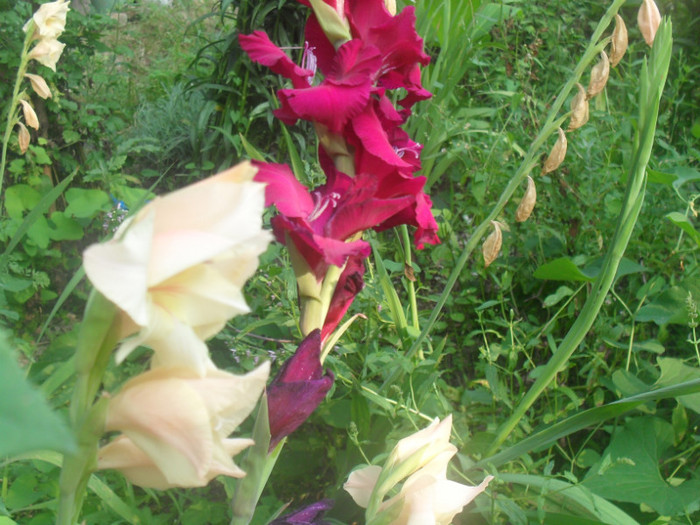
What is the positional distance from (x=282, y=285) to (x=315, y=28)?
75 centimetres

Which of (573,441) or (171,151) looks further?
(171,151)

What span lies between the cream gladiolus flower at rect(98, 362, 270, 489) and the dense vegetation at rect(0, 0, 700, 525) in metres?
0.07

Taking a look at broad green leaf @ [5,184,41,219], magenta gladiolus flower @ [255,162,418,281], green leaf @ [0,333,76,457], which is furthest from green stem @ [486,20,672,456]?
broad green leaf @ [5,184,41,219]

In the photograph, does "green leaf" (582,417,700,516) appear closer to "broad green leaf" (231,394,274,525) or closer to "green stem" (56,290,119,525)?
"broad green leaf" (231,394,274,525)

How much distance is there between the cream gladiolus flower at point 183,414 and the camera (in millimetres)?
344

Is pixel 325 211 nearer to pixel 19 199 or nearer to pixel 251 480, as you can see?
pixel 251 480

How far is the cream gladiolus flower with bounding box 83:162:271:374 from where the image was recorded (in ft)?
0.99

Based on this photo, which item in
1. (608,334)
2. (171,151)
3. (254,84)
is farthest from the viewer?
(171,151)

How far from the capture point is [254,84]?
267 centimetres

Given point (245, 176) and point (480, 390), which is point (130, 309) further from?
point (480, 390)

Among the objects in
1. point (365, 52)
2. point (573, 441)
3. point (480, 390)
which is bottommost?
point (573, 441)

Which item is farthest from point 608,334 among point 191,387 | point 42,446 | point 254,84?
point 254,84

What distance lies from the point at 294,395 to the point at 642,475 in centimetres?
73

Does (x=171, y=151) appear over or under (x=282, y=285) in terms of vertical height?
under
